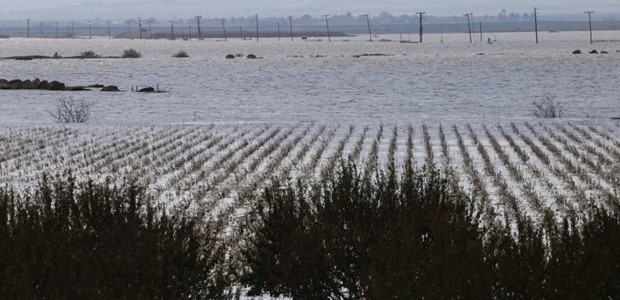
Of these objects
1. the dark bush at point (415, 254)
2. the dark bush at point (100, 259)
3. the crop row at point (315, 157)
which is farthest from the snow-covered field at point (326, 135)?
the dark bush at point (100, 259)

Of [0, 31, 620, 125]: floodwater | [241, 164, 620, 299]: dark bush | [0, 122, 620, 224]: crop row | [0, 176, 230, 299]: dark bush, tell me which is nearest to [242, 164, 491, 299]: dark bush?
[241, 164, 620, 299]: dark bush

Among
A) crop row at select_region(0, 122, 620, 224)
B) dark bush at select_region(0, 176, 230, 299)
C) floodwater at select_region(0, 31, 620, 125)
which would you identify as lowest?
crop row at select_region(0, 122, 620, 224)

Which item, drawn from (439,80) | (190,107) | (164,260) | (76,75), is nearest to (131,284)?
(164,260)

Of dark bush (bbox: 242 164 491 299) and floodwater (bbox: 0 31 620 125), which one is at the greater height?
floodwater (bbox: 0 31 620 125)

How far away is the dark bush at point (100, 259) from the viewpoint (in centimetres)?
611

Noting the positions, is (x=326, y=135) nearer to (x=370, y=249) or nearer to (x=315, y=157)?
(x=315, y=157)

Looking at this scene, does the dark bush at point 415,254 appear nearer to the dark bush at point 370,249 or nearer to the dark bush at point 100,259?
the dark bush at point 370,249

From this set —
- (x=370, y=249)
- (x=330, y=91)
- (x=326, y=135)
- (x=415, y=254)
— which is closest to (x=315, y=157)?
(x=326, y=135)

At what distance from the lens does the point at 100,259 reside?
6664 millimetres

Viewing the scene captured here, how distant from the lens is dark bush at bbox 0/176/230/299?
6109mm

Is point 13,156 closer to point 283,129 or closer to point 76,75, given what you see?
point 283,129

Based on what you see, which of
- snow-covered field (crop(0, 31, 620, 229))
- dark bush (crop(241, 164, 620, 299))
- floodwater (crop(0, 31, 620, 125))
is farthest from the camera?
floodwater (crop(0, 31, 620, 125))

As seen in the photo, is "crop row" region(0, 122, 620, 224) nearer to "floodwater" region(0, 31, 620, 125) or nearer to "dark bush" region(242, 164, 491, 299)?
"dark bush" region(242, 164, 491, 299)

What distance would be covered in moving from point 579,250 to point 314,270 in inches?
74.7
